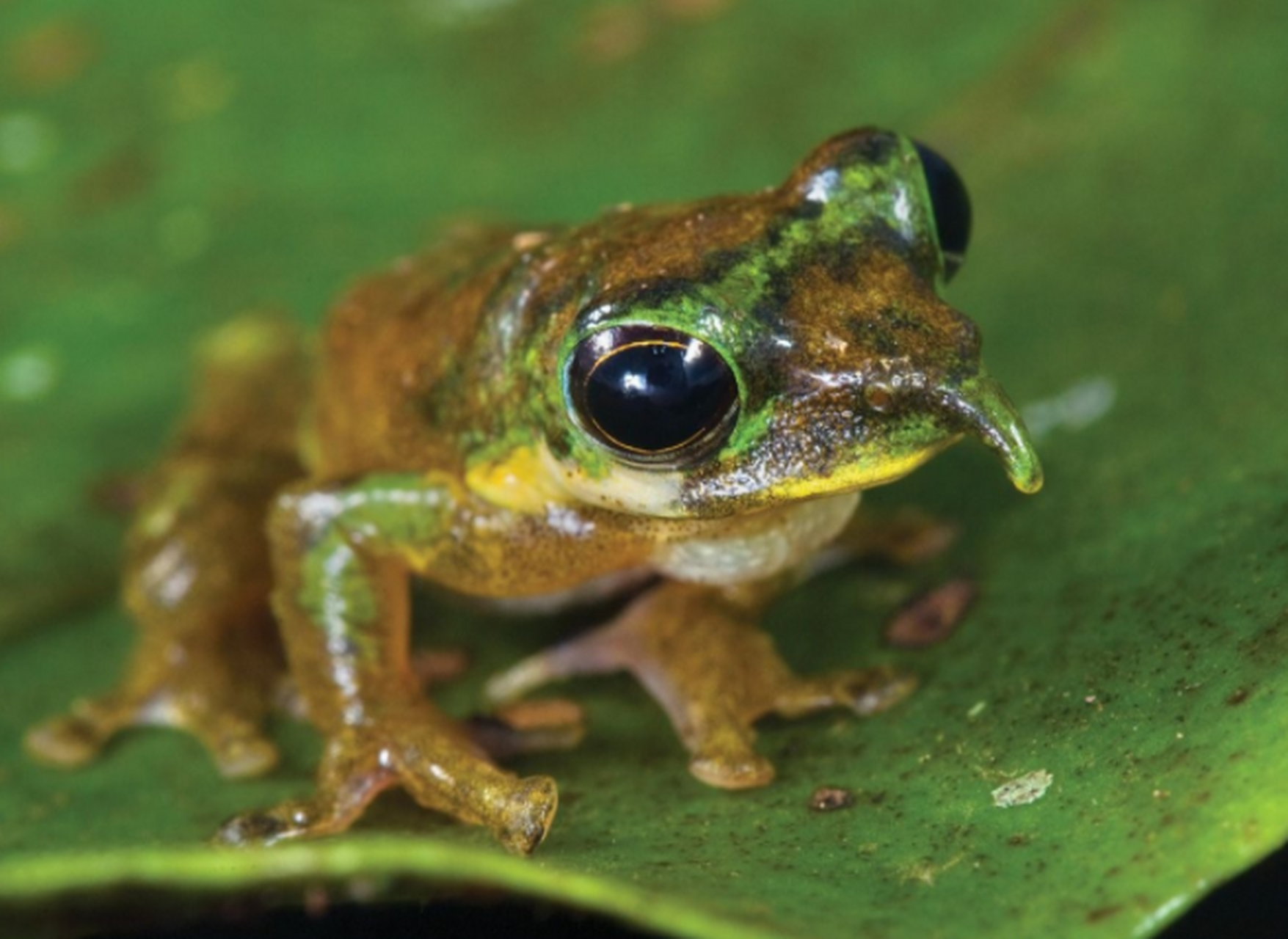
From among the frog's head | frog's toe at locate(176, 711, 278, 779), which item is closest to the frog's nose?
the frog's head

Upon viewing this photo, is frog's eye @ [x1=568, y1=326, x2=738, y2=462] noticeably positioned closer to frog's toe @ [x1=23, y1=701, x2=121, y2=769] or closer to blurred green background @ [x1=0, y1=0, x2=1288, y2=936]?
blurred green background @ [x1=0, y1=0, x2=1288, y2=936]

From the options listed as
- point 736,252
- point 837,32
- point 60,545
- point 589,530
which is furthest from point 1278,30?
point 60,545

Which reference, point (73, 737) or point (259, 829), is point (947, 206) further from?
point (73, 737)

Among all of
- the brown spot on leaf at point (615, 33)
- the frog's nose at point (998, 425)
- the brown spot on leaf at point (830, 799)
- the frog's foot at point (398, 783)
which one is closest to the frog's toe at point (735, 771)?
the brown spot on leaf at point (830, 799)

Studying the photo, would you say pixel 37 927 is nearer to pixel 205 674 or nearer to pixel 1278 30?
pixel 205 674

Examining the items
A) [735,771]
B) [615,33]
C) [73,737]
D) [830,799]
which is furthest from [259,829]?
[615,33]

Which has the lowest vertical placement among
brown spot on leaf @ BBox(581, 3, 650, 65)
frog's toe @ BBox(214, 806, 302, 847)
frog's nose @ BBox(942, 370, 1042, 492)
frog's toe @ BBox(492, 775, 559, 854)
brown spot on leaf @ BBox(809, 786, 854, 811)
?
brown spot on leaf @ BBox(809, 786, 854, 811)
